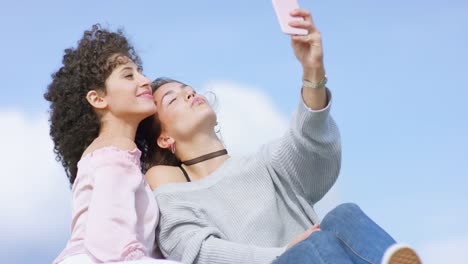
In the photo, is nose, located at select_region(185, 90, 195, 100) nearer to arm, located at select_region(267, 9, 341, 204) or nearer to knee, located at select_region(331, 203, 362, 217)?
arm, located at select_region(267, 9, 341, 204)

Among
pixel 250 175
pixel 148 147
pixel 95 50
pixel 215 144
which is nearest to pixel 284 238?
pixel 250 175

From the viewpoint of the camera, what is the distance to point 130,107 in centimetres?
366

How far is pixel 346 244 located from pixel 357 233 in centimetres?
6

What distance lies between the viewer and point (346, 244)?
2943 mm

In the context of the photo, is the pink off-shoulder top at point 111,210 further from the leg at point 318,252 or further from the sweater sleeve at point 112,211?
the leg at point 318,252

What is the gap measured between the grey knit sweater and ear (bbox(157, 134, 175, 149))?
28 cm

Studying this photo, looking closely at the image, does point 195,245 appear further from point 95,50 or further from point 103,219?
point 95,50

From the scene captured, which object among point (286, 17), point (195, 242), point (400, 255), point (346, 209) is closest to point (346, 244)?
point (346, 209)

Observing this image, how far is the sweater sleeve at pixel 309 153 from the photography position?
3527 millimetres

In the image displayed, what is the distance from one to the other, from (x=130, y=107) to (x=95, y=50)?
1.26ft

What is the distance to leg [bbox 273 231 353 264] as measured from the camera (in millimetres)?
2816

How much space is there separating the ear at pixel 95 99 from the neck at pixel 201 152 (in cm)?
46

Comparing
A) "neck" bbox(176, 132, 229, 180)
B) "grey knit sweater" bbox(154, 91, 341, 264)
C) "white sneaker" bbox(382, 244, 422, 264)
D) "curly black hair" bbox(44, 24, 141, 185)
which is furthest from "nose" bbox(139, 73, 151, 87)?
"white sneaker" bbox(382, 244, 422, 264)

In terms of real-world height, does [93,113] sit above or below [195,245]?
above
